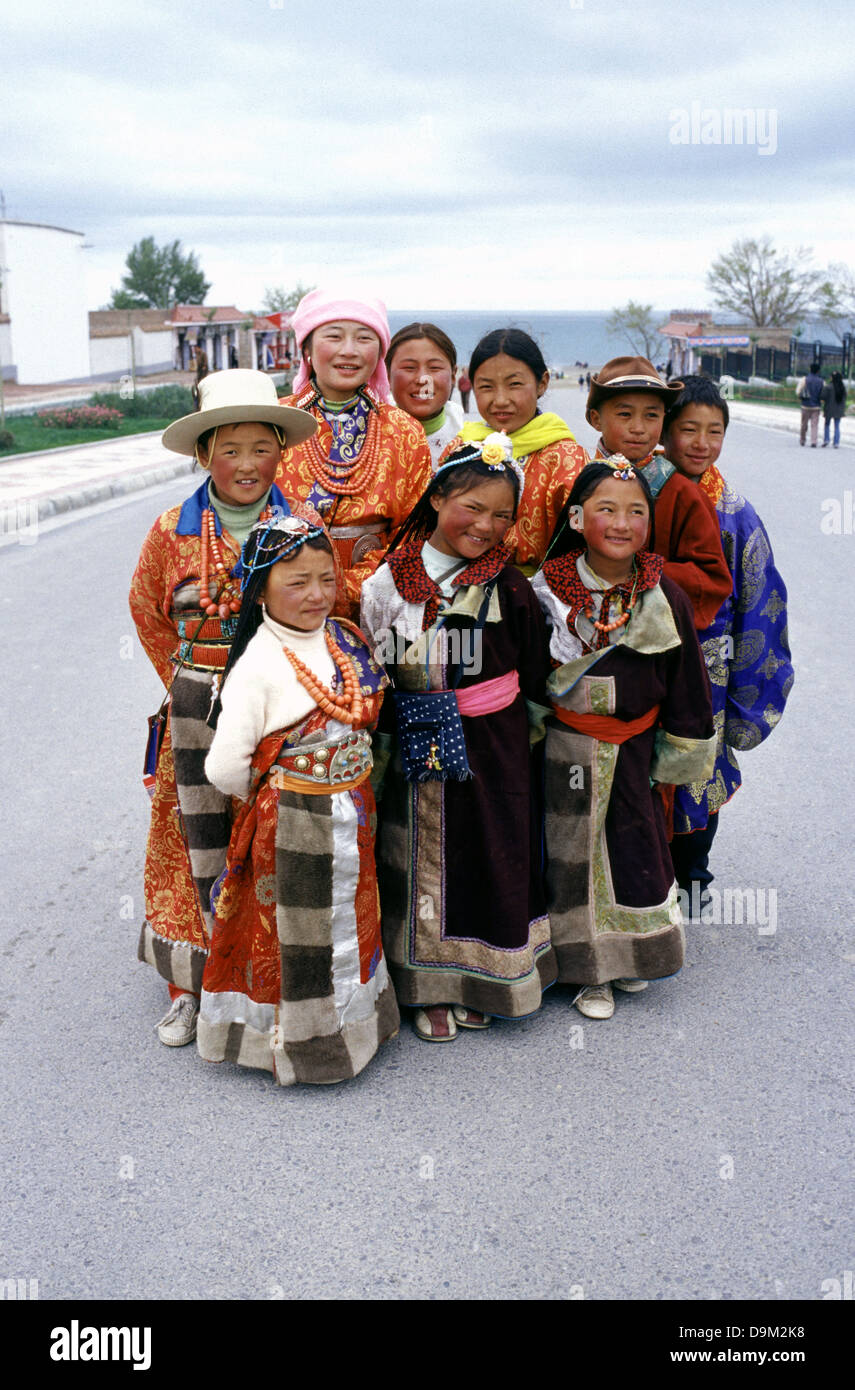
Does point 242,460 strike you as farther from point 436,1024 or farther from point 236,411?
point 436,1024

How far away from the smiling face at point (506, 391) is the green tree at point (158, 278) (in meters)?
83.7

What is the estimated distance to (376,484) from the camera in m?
3.18

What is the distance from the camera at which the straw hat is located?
275 centimetres

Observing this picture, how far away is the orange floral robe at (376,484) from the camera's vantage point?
3176 millimetres

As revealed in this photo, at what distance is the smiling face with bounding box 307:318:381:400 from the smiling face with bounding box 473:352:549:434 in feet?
1.07

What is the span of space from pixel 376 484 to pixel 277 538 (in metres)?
0.64

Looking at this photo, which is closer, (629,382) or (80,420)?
(629,382)

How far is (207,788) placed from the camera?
9.75 ft

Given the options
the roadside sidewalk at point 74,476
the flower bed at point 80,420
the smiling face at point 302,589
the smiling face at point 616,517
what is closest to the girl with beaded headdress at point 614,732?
the smiling face at point 616,517

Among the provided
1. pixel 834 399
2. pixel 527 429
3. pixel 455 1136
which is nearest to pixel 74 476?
pixel 834 399

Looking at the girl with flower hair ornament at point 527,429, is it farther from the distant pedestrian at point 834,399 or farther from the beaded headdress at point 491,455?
the distant pedestrian at point 834,399

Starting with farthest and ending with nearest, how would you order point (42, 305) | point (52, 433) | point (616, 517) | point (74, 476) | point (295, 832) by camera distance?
point (42, 305)
point (52, 433)
point (74, 476)
point (616, 517)
point (295, 832)

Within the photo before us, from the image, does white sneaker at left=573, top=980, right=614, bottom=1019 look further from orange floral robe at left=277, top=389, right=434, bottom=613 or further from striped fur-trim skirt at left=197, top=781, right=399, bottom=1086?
orange floral robe at left=277, top=389, right=434, bottom=613

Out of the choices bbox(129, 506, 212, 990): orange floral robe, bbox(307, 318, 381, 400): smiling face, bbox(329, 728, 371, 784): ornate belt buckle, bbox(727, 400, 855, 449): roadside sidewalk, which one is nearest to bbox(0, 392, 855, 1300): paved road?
bbox(129, 506, 212, 990): orange floral robe
